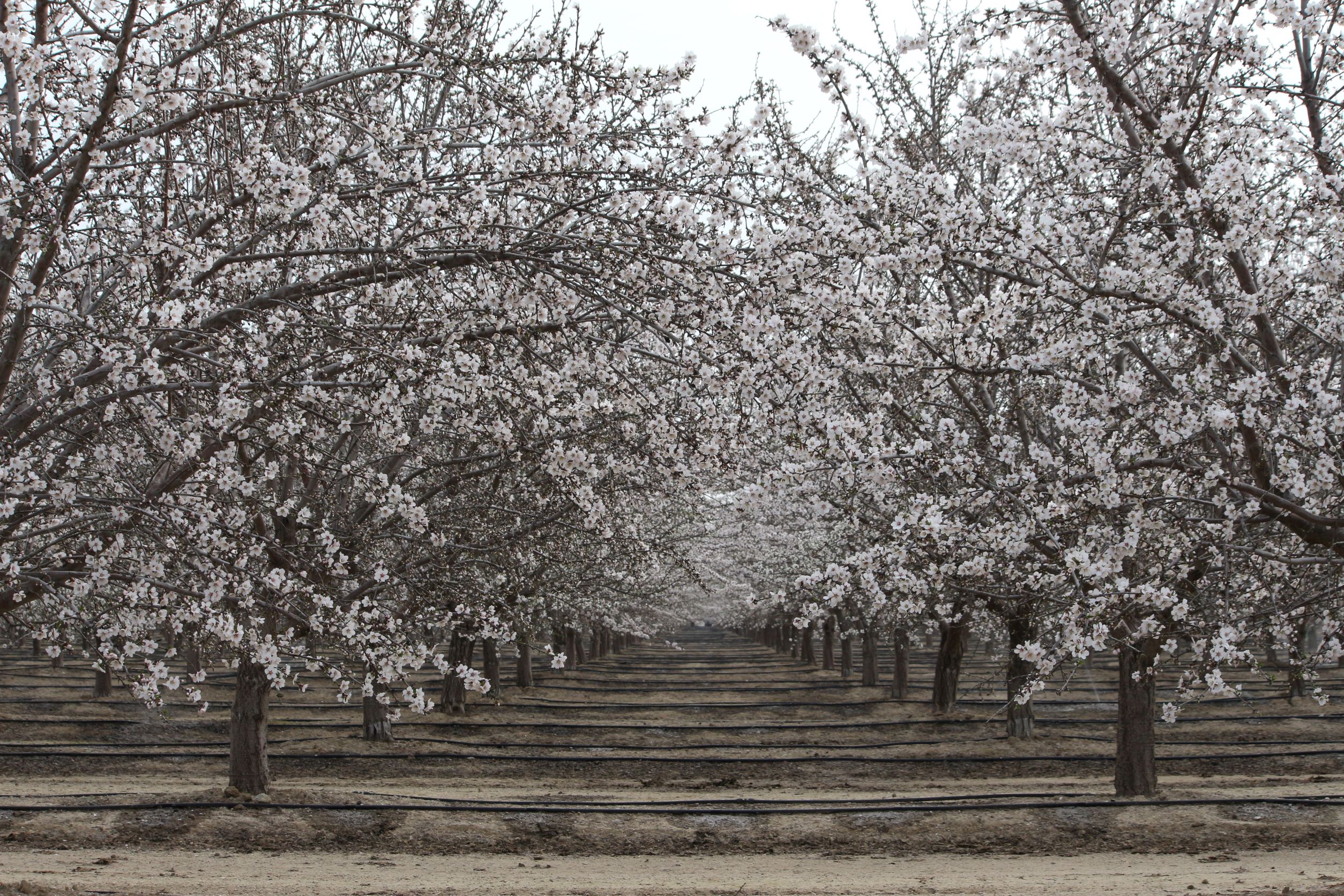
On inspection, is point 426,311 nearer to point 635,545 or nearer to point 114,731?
point 635,545

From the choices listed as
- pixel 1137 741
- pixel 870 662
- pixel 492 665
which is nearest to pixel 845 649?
pixel 870 662

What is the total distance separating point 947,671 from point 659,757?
26.7 ft

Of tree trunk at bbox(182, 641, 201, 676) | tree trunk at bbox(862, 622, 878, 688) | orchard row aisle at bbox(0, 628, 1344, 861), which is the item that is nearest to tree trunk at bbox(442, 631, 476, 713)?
orchard row aisle at bbox(0, 628, 1344, 861)

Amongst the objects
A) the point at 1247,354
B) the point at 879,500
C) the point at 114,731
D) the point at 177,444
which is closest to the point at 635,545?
Result: the point at 879,500

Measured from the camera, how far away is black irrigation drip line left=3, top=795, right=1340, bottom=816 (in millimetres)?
14367

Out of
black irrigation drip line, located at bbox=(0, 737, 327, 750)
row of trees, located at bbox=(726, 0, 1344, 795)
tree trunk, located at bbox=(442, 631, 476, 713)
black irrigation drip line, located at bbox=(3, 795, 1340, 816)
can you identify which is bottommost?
black irrigation drip line, located at bbox=(0, 737, 327, 750)

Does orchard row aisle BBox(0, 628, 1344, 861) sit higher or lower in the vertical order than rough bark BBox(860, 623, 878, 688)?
lower

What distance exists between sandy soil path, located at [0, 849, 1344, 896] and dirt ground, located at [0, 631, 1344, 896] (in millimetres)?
56

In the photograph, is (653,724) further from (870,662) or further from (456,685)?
(870,662)

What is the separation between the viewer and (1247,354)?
1093 centimetres

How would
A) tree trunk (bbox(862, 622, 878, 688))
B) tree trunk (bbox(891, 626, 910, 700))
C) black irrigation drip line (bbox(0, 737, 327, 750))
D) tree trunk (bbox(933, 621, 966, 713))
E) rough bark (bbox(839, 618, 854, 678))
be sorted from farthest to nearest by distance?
1. rough bark (bbox(839, 618, 854, 678))
2. tree trunk (bbox(862, 622, 878, 688))
3. tree trunk (bbox(891, 626, 910, 700))
4. tree trunk (bbox(933, 621, 966, 713))
5. black irrigation drip line (bbox(0, 737, 327, 750))

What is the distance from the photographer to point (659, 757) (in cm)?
2047

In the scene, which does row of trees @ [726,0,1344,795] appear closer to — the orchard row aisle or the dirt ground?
the orchard row aisle

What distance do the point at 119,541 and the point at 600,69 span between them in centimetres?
462
